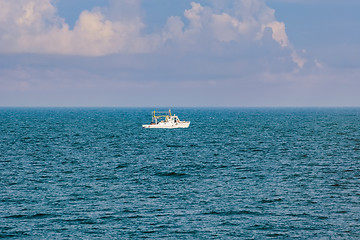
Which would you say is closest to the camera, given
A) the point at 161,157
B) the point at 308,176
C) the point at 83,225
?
the point at 83,225

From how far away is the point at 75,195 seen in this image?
48.7m

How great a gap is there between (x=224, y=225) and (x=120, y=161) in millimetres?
39881

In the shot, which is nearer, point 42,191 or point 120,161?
point 42,191

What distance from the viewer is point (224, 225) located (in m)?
38.6

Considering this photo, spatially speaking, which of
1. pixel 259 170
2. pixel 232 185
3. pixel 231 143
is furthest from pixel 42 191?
pixel 231 143

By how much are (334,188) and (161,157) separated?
1456 inches

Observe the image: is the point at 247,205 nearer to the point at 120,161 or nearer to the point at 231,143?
the point at 120,161

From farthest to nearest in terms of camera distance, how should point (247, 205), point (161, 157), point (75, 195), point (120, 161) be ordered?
point (161, 157) → point (120, 161) → point (75, 195) → point (247, 205)

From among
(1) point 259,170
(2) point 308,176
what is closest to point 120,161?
(1) point 259,170

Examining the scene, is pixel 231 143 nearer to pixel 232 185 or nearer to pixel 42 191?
pixel 232 185

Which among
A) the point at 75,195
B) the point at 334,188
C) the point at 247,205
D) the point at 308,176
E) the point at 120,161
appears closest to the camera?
the point at 247,205

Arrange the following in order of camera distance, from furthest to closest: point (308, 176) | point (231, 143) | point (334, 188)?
1. point (231, 143)
2. point (308, 176)
3. point (334, 188)

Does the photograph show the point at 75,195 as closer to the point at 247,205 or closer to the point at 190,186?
the point at 190,186

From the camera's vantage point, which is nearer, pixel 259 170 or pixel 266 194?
pixel 266 194
